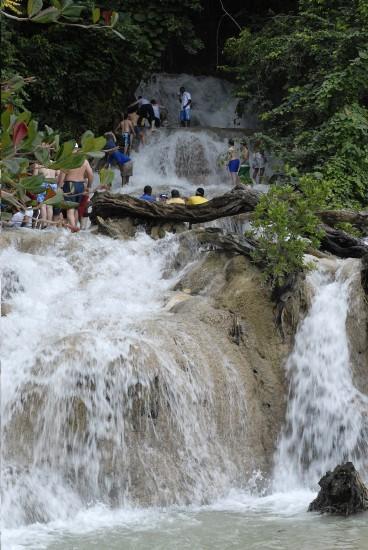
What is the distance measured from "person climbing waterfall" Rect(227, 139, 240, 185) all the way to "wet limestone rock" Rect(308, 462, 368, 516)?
12.5 m

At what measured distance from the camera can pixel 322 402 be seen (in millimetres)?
10266

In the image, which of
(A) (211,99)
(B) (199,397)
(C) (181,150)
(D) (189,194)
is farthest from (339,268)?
(A) (211,99)

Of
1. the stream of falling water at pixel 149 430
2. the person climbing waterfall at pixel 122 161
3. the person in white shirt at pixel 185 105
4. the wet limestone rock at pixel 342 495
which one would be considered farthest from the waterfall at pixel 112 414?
the person in white shirt at pixel 185 105

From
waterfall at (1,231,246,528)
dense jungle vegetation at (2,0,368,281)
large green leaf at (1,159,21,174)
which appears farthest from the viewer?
Result: dense jungle vegetation at (2,0,368,281)

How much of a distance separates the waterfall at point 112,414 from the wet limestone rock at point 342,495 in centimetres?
129

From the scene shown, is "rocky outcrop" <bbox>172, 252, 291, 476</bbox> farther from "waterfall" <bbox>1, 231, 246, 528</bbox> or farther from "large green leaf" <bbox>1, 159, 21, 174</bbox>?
"large green leaf" <bbox>1, 159, 21, 174</bbox>

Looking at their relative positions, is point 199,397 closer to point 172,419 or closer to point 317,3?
point 172,419

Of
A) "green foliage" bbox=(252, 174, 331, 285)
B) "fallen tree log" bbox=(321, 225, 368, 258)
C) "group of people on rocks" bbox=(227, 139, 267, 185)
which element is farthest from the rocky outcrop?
"group of people on rocks" bbox=(227, 139, 267, 185)

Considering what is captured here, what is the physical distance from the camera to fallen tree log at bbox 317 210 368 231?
14125mm

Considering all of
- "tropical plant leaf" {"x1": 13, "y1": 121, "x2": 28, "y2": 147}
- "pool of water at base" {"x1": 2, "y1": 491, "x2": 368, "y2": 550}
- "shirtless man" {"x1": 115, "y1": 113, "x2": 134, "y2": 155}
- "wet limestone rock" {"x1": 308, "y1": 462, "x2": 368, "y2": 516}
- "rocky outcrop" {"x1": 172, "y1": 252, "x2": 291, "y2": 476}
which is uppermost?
"shirtless man" {"x1": 115, "y1": 113, "x2": 134, "y2": 155}

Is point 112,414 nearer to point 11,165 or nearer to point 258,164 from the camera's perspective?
point 11,165

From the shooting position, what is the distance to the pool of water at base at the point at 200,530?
23.4ft

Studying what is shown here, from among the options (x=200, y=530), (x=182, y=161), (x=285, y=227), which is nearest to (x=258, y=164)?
(x=182, y=161)

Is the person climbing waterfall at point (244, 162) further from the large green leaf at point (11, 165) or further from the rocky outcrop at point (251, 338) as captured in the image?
the large green leaf at point (11, 165)
